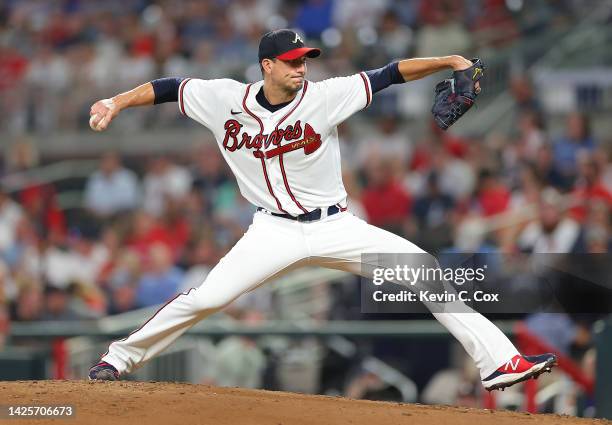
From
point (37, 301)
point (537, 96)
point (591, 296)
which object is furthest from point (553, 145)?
point (37, 301)

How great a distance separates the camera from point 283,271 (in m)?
5.71

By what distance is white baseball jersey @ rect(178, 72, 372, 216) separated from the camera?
5.67 meters

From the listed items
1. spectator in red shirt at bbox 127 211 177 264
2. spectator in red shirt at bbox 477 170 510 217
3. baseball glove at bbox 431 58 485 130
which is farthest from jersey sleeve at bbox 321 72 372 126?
spectator in red shirt at bbox 127 211 177 264

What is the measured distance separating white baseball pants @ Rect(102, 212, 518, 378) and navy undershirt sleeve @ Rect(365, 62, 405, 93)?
68cm

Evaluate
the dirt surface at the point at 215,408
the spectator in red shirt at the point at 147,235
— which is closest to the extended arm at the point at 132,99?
the dirt surface at the point at 215,408

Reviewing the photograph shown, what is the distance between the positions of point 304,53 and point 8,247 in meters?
7.36

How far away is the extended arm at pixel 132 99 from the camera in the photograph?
18.2 feet

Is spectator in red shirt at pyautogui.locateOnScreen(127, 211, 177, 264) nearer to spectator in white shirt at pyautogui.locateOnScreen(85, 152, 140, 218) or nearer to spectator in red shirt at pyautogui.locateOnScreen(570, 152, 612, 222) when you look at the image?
spectator in white shirt at pyautogui.locateOnScreen(85, 152, 140, 218)

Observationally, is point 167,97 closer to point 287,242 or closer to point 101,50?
point 287,242

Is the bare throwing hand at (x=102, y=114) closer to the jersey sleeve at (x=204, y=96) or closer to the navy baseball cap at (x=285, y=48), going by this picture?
the jersey sleeve at (x=204, y=96)

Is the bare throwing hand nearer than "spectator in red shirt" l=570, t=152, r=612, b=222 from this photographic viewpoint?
Yes

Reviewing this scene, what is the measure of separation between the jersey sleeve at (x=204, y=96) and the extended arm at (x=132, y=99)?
0.19ft

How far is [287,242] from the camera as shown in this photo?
5.67m

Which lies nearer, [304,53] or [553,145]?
[304,53]
